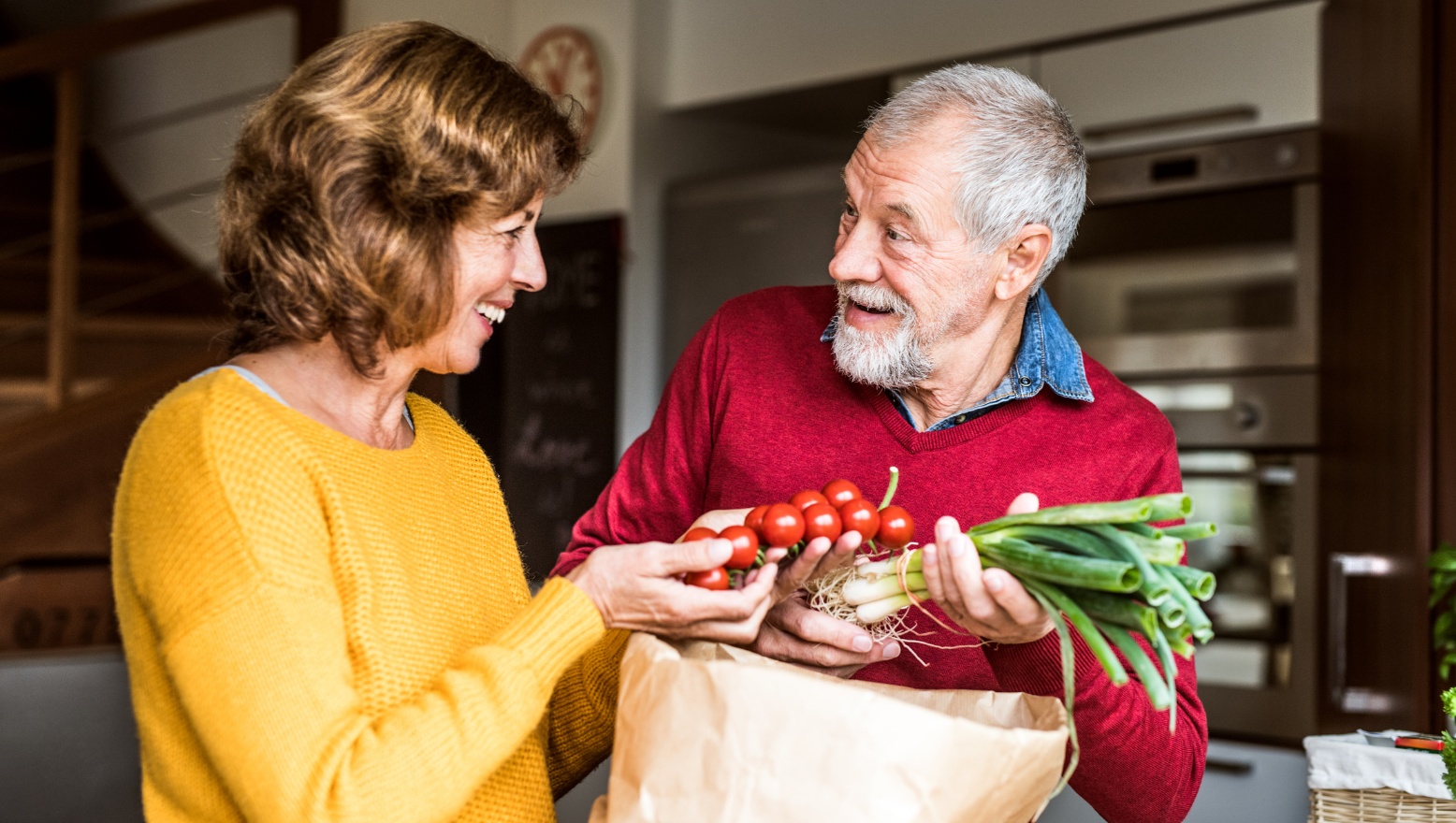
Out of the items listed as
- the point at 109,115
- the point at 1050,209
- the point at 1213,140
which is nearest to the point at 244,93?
the point at 109,115

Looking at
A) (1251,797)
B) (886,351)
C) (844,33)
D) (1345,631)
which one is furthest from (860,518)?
(844,33)

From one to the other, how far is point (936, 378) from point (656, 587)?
61 centimetres

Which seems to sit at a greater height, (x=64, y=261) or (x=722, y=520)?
(x=64, y=261)

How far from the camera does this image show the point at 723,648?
1168 mm

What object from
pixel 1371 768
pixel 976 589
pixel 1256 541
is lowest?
pixel 1256 541

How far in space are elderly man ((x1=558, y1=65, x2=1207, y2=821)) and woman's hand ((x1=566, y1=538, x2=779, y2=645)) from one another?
1.32 feet

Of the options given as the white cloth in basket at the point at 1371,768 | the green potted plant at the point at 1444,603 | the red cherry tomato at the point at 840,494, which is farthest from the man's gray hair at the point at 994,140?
the green potted plant at the point at 1444,603

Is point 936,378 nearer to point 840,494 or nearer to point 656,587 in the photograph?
point 840,494

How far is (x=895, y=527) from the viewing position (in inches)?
47.9

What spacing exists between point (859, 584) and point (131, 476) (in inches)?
27.0

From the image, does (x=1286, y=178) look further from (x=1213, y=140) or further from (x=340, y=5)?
(x=340, y=5)

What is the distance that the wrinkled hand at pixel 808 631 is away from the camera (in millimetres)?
1197

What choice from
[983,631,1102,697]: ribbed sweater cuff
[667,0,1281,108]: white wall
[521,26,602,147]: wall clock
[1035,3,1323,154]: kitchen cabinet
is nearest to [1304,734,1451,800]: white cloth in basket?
[983,631,1102,697]: ribbed sweater cuff

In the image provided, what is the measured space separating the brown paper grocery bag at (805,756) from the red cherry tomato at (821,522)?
0.20 m
